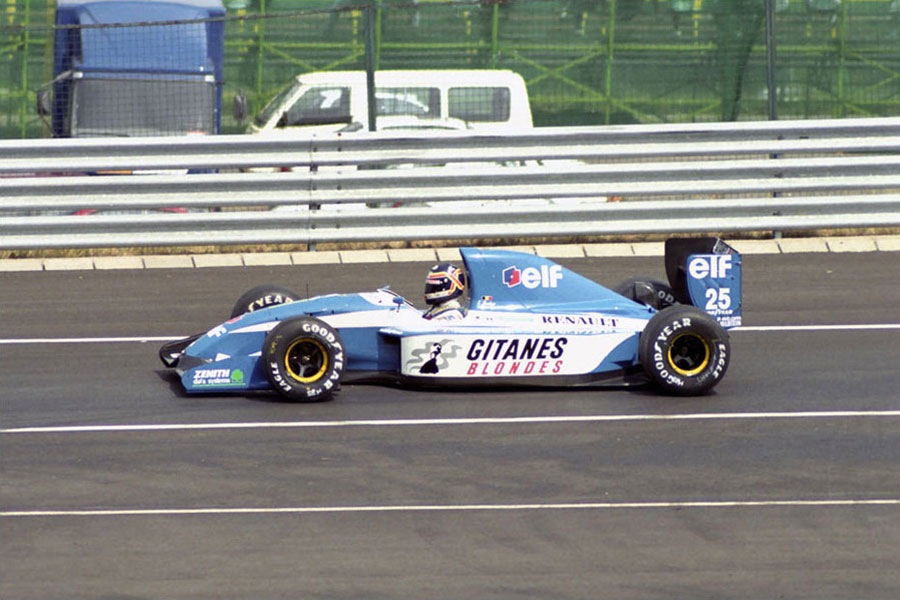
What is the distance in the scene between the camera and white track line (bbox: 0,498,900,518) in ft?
25.3

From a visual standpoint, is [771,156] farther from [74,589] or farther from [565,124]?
[74,589]

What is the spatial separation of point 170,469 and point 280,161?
22.7 ft

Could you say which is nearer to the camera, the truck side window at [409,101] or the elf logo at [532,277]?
the elf logo at [532,277]

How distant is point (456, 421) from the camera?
959 centimetres

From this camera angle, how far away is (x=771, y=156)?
51.6ft

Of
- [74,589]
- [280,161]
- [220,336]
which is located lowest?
[74,589]

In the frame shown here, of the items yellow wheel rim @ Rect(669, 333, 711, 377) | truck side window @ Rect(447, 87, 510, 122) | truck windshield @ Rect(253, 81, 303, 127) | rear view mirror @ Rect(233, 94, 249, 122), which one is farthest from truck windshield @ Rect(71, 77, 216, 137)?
yellow wheel rim @ Rect(669, 333, 711, 377)

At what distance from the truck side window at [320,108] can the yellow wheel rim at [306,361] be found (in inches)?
330

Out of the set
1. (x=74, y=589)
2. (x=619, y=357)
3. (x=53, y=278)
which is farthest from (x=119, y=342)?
(x=74, y=589)

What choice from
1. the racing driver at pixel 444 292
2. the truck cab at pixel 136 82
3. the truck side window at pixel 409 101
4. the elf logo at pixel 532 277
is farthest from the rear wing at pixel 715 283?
the truck cab at pixel 136 82

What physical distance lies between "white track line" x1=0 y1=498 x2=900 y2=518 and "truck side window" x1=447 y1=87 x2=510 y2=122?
10646mm

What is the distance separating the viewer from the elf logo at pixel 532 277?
1034cm

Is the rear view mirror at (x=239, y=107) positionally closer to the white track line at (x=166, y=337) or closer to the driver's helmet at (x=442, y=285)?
the white track line at (x=166, y=337)

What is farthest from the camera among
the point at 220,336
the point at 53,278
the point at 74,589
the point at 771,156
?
the point at 771,156
